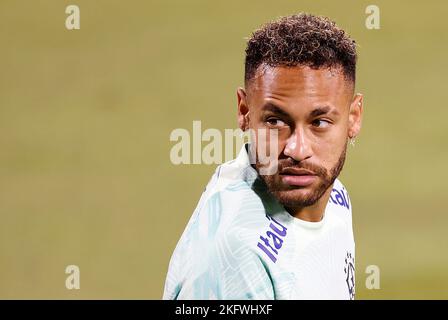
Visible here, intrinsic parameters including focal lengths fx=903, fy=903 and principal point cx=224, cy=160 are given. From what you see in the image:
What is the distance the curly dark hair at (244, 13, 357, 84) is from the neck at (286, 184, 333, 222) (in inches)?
18.2

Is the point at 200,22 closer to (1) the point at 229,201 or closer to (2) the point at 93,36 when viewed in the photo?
(2) the point at 93,36

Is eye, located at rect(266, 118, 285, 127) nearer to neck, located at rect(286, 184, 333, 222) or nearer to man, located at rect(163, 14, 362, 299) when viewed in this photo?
man, located at rect(163, 14, 362, 299)

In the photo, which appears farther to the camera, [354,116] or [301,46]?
[354,116]

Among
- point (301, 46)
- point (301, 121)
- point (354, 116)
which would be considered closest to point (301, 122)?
point (301, 121)

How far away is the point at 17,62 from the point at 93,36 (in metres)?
0.90

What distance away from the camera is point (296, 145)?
9.89 ft

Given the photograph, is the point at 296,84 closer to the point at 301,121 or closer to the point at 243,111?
the point at 301,121

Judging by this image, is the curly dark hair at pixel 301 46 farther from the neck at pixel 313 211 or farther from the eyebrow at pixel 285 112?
the neck at pixel 313 211

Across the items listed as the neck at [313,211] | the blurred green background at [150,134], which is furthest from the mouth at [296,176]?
the blurred green background at [150,134]

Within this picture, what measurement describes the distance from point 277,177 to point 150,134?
6.21 m

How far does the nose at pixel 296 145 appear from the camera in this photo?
9.88 feet

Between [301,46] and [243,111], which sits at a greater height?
[301,46]

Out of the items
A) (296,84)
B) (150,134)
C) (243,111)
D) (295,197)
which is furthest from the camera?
(150,134)
